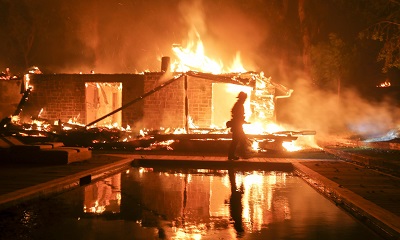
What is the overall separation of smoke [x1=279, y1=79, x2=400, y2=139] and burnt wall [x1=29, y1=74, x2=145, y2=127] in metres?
16.1

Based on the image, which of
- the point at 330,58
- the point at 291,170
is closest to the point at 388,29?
the point at 330,58

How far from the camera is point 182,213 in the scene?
286 inches

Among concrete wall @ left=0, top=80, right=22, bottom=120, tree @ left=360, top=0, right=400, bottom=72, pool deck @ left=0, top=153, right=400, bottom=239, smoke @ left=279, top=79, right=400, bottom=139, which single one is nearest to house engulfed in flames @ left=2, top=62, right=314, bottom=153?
concrete wall @ left=0, top=80, right=22, bottom=120

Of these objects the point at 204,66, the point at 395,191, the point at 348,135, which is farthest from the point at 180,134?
the point at 348,135

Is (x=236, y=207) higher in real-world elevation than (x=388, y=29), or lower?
lower

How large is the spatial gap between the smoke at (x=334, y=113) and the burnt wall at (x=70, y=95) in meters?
16.1

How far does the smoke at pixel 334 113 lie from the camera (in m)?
34.5

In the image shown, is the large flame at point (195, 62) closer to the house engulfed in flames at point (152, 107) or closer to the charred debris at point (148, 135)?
the house engulfed in flames at point (152, 107)

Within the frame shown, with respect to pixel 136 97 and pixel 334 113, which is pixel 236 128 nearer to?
pixel 136 97

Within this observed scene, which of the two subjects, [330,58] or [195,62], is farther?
[330,58]

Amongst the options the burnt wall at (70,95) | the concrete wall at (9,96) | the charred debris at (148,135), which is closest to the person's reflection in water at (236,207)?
the charred debris at (148,135)

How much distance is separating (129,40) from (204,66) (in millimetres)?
17156

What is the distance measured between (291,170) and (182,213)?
642 cm

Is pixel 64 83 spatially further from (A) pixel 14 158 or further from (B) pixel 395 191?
(B) pixel 395 191
